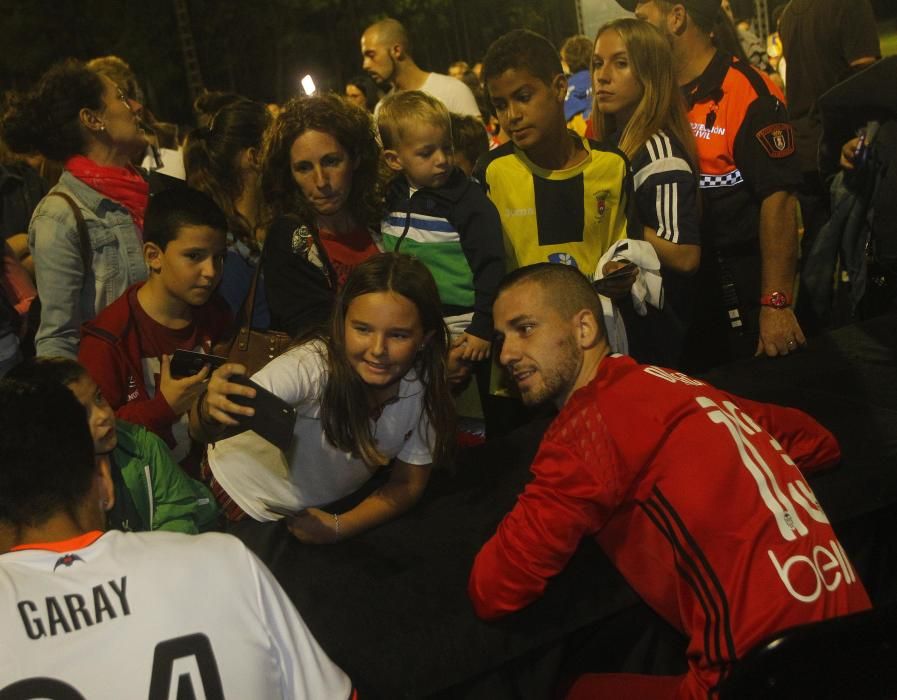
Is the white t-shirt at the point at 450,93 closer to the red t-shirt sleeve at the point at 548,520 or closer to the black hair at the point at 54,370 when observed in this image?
the black hair at the point at 54,370

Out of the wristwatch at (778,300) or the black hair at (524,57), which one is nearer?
the black hair at (524,57)

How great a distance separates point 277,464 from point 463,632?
730 mm

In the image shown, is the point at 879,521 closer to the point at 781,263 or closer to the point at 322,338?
the point at 781,263

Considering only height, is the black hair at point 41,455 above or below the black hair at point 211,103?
below

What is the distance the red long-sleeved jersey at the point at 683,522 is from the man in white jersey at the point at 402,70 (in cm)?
306

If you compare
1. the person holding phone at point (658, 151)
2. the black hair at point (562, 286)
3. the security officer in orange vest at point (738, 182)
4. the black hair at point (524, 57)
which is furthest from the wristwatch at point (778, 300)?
the black hair at point (562, 286)

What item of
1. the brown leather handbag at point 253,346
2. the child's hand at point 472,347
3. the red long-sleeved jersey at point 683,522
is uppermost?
the brown leather handbag at point 253,346

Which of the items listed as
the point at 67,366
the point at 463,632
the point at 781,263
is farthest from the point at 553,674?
the point at 781,263

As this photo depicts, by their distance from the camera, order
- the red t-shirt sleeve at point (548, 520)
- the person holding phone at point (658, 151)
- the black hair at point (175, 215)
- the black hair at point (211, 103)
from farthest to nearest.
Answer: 1. the black hair at point (211, 103)
2. the person holding phone at point (658, 151)
3. the black hair at point (175, 215)
4. the red t-shirt sleeve at point (548, 520)

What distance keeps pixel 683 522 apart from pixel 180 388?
53.2 inches

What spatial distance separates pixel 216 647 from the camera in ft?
4.59

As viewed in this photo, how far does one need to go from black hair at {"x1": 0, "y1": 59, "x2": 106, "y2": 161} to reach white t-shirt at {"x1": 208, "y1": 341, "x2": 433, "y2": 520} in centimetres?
121

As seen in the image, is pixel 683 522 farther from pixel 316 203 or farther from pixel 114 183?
pixel 114 183

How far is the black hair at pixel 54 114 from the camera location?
9.84ft
